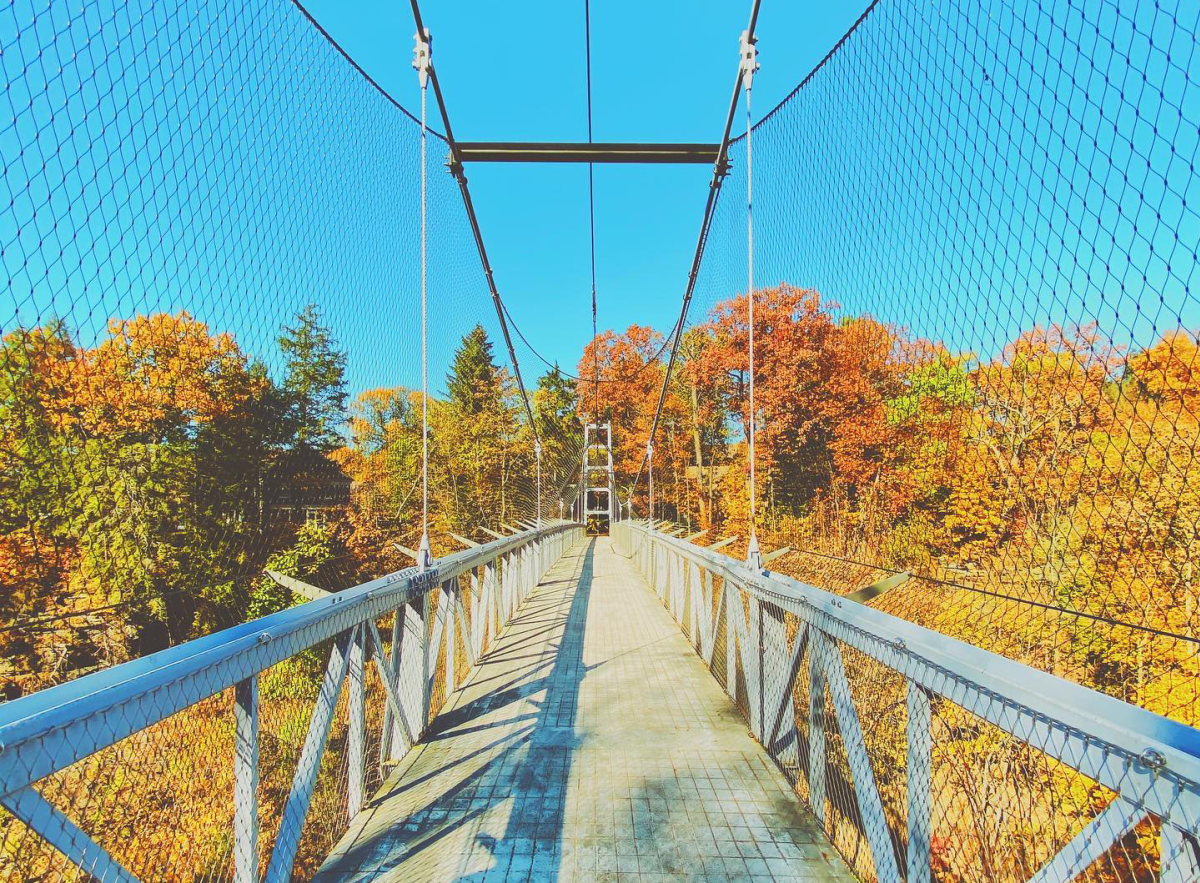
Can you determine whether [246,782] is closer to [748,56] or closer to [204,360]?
[204,360]

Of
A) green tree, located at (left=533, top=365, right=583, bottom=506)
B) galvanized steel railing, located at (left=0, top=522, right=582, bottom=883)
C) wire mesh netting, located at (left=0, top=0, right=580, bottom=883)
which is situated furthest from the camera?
green tree, located at (left=533, top=365, right=583, bottom=506)

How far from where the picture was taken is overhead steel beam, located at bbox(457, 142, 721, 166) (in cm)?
443

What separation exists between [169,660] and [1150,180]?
7.38 feet

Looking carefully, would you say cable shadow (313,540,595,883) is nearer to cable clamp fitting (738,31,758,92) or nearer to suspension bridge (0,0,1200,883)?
suspension bridge (0,0,1200,883)

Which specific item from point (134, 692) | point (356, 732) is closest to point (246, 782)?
point (134, 692)

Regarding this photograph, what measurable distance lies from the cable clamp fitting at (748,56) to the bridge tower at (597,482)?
17.3 m

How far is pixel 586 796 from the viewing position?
1.72 meters

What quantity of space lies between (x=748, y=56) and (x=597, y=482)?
87.9ft

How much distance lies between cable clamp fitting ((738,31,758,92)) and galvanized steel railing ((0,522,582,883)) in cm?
281

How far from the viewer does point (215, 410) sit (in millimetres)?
2529

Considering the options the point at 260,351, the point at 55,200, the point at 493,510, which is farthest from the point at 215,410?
the point at 493,510

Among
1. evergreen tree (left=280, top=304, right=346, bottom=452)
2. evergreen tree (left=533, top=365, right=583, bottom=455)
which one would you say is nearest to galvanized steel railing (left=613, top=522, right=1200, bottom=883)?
evergreen tree (left=280, top=304, right=346, bottom=452)

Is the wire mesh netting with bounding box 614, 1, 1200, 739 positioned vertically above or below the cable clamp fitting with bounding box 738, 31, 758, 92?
below

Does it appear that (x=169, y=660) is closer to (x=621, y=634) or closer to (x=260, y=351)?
(x=260, y=351)
